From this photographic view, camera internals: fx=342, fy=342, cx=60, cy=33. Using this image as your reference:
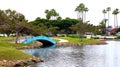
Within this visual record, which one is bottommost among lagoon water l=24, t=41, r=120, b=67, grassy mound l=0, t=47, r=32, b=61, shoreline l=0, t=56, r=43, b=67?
lagoon water l=24, t=41, r=120, b=67

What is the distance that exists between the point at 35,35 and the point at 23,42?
34.2 feet

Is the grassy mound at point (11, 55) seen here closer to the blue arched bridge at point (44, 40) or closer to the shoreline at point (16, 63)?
the shoreline at point (16, 63)

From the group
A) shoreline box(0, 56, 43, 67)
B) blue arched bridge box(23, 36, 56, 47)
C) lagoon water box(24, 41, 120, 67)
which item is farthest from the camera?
blue arched bridge box(23, 36, 56, 47)

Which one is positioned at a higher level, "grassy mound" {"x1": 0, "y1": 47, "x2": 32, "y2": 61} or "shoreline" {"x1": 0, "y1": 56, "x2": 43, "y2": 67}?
"grassy mound" {"x1": 0, "y1": 47, "x2": 32, "y2": 61}

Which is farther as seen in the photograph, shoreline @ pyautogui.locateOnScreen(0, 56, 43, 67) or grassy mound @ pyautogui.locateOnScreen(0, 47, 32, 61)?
grassy mound @ pyautogui.locateOnScreen(0, 47, 32, 61)

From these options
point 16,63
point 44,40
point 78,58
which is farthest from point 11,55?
point 44,40

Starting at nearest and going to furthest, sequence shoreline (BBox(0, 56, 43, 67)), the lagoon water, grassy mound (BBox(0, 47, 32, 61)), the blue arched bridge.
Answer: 1. shoreline (BBox(0, 56, 43, 67))
2. grassy mound (BBox(0, 47, 32, 61))
3. the lagoon water
4. the blue arched bridge

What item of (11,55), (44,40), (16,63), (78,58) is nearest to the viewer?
(16,63)

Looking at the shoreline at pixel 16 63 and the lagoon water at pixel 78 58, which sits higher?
the shoreline at pixel 16 63

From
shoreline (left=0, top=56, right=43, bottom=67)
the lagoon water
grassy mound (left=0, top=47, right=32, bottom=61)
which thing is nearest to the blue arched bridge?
the lagoon water

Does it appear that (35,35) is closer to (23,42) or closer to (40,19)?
(23,42)

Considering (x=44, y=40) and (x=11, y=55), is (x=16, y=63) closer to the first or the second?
(x=11, y=55)

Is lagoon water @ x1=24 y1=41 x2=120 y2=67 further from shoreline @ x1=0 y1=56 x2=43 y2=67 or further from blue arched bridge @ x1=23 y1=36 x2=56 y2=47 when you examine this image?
blue arched bridge @ x1=23 y1=36 x2=56 y2=47

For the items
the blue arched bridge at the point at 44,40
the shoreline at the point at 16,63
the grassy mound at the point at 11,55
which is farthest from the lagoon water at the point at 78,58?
the blue arched bridge at the point at 44,40
